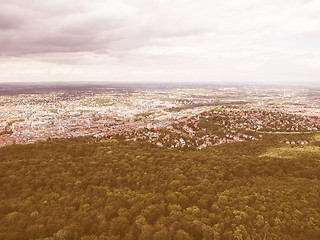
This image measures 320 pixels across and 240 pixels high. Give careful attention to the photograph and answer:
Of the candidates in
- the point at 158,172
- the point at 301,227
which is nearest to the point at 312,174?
the point at 301,227

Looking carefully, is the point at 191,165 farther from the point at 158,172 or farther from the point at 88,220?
the point at 88,220

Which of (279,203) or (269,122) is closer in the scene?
(279,203)

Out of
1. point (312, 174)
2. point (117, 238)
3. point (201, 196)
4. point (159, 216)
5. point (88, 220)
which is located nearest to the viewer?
point (117, 238)

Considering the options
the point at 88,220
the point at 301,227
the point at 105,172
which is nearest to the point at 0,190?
the point at 105,172

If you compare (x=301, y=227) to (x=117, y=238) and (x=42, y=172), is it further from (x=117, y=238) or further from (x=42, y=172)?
(x=42, y=172)

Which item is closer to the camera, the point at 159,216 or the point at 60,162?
the point at 159,216

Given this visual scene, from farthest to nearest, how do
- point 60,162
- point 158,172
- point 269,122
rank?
point 269,122 < point 60,162 < point 158,172
